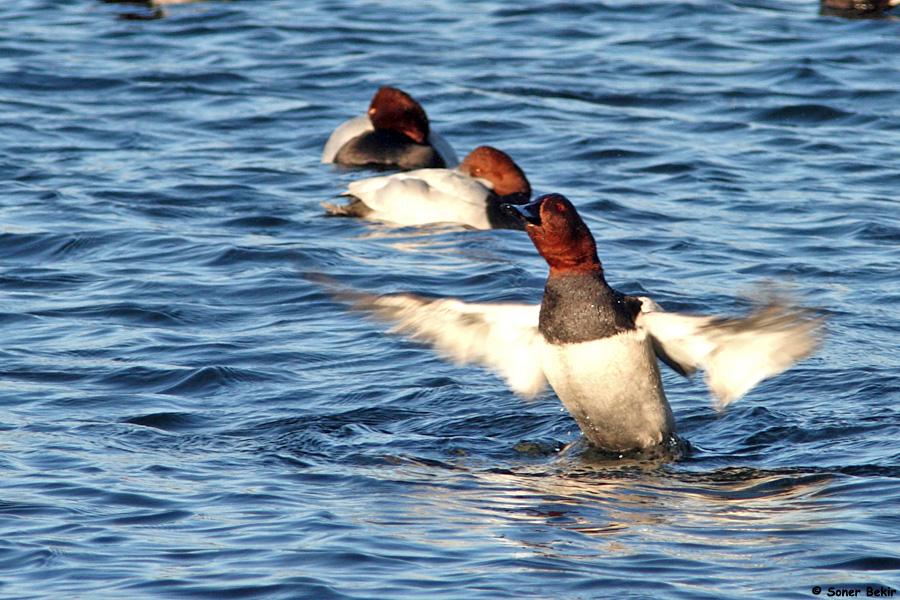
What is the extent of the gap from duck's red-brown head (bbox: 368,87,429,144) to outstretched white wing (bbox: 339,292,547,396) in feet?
18.2

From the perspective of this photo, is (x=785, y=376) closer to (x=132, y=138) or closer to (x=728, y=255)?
(x=728, y=255)

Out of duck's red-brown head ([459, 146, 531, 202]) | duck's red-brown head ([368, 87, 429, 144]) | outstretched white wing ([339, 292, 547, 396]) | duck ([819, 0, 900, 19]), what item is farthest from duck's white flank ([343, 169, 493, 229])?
duck ([819, 0, 900, 19])

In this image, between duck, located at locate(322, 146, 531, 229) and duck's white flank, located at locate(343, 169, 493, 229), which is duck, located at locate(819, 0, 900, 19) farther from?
duck's white flank, located at locate(343, 169, 493, 229)

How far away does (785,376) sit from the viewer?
7.02 meters

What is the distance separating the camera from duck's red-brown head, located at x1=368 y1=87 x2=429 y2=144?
454 inches

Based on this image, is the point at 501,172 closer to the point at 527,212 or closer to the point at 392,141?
the point at 392,141

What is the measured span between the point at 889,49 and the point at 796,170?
4448 millimetres

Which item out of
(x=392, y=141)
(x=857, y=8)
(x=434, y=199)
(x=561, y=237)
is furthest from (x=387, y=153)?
(x=857, y=8)

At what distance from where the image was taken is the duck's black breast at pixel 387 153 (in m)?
11.5

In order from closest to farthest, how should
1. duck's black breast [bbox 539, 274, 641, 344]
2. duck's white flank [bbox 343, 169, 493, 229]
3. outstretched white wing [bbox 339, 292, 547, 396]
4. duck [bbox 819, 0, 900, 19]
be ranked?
duck's black breast [bbox 539, 274, 641, 344] → outstretched white wing [bbox 339, 292, 547, 396] → duck's white flank [bbox 343, 169, 493, 229] → duck [bbox 819, 0, 900, 19]

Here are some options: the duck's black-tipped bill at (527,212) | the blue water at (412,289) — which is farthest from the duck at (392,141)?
the duck's black-tipped bill at (527,212)

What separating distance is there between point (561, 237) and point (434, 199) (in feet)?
15.4

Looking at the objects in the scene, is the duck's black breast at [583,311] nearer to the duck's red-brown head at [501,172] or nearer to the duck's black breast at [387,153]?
the duck's red-brown head at [501,172]

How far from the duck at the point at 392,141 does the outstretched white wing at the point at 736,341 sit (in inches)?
232
